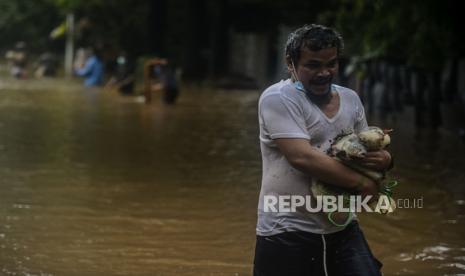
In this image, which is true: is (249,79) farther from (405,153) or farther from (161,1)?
(405,153)

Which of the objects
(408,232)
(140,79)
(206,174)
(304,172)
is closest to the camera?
(304,172)

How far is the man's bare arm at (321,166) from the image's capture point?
3.64m

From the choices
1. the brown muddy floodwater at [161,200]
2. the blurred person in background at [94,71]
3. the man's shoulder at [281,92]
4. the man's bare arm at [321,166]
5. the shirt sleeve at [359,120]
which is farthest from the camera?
the blurred person in background at [94,71]

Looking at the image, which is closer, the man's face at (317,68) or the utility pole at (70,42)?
the man's face at (317,68)

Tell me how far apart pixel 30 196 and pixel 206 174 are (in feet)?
7.75

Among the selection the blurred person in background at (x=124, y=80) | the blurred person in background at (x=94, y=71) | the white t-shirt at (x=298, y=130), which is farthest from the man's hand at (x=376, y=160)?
the blurred person in background at (x=94, y=71)

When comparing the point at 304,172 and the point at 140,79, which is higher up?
the point at 304,172

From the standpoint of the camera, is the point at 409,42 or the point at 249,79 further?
the point at 249,79

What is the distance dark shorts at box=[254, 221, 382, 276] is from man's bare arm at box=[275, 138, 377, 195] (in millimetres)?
251

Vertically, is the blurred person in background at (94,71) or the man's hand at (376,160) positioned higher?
the man's hand at (376,160)

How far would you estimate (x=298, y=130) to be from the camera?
3699mm

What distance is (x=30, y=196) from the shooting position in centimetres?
909

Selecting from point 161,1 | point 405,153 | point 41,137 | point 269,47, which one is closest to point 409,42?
point 405,153

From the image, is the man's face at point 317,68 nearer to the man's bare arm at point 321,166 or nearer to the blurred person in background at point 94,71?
the man's bare arm at point 321,166
